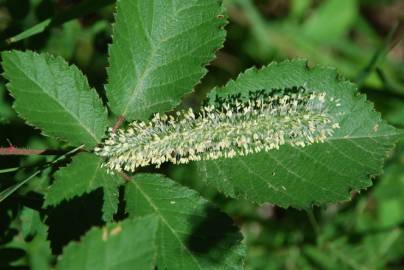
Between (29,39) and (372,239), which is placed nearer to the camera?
(29,39)

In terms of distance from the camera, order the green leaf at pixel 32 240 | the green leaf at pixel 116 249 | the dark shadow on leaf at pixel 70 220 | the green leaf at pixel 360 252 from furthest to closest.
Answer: the green leaf at pixel 360 252
the green leaf at pixel 32 240
the dark shadow on leaf at pixel 70 220
the green leaf at pixel 116 249

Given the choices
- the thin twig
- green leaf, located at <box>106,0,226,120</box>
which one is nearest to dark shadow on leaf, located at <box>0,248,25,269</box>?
the thin twig

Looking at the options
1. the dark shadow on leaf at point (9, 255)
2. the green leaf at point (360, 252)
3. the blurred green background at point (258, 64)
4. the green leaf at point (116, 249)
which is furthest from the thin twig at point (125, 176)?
the green leaf at point (360, 252)

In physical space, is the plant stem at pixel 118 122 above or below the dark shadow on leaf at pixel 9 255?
above

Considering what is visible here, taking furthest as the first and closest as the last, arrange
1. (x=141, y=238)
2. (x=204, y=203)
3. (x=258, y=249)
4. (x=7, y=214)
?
(x=258, y=249) < (x=7, y=214) < (x=204, y=203) < (x=141, y=238)

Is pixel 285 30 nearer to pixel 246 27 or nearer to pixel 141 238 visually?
pixel 246 27

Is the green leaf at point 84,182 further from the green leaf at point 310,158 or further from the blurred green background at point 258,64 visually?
the green leaf at point 310,158

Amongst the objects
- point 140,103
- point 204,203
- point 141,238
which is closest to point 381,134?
point 204,203
